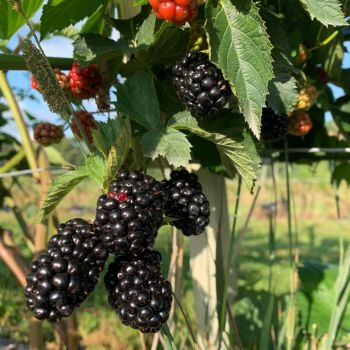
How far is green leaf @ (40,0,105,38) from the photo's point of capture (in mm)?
623

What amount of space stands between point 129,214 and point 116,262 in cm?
6

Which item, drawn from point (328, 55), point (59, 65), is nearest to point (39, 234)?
point (59, 65)

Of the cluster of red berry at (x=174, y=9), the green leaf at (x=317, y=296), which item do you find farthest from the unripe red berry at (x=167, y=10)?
the green leaf at (x=317, y=296)

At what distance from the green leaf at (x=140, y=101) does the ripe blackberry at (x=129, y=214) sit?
0.10 meters

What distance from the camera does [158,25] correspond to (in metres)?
0.65

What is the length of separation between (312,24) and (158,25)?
32cm

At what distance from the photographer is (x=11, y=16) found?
26.0 inches

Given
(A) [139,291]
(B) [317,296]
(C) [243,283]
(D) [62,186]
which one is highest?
(D) [62,186]

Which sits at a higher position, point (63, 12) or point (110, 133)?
point (63, 12)

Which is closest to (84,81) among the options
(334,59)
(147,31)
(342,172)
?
(147,31)

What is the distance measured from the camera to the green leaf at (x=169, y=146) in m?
0.57

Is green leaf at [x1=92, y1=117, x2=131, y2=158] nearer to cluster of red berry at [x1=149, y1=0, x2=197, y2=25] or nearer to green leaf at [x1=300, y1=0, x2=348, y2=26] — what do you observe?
cluster of red berry at [x1=149, y1=0, x2=197, y2=25]

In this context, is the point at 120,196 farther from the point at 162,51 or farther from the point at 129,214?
the point at 162,51

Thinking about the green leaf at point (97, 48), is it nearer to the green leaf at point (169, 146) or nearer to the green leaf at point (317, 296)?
the green leaf at point (169, 146)
